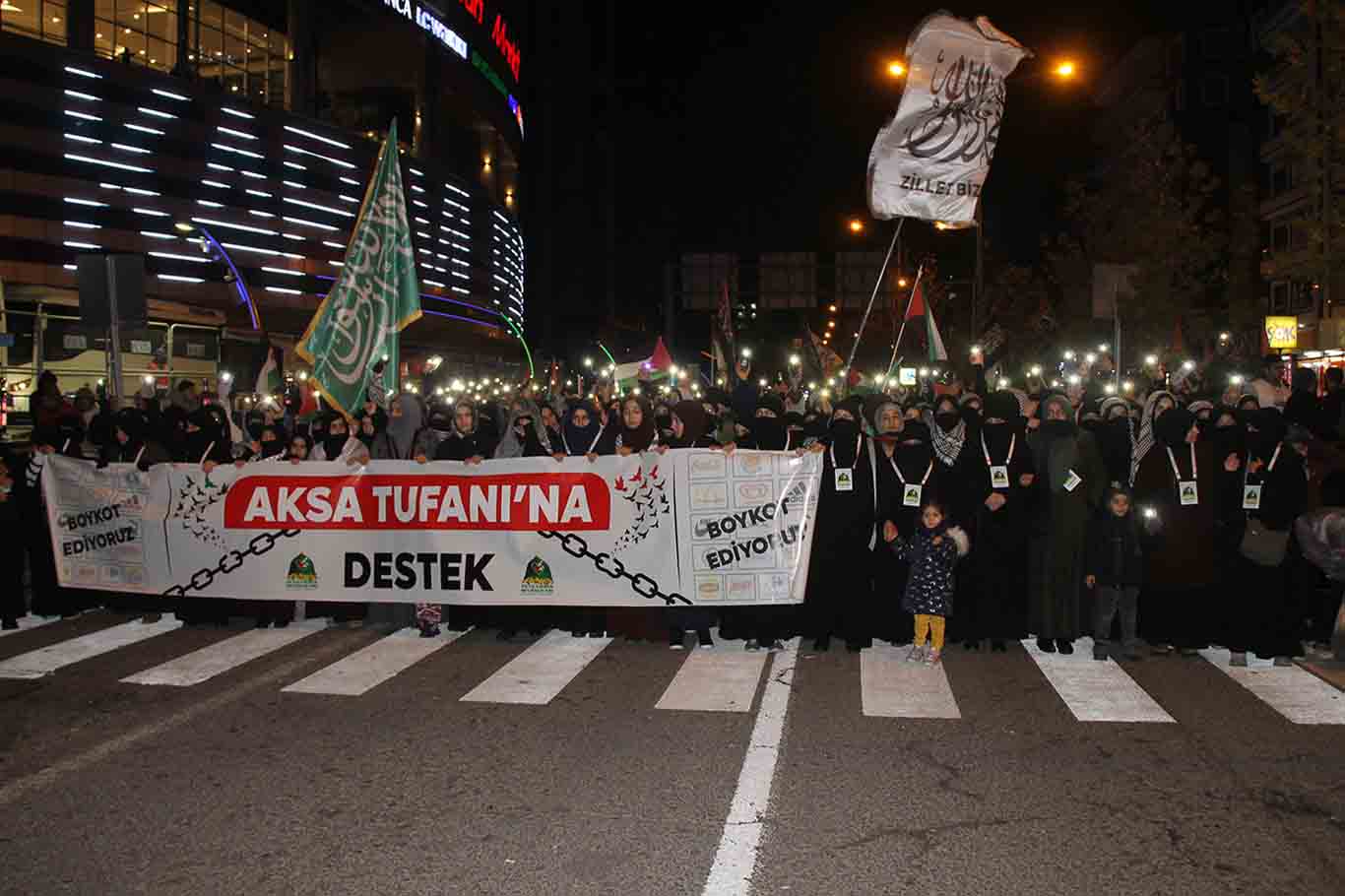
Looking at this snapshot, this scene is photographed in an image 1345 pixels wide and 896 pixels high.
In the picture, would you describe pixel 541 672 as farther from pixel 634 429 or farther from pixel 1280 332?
pixel 1280 332

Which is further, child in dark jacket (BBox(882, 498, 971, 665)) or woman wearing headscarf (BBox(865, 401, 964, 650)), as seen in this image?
woman wearing headscarf (BBox(865, 401, 964, 650))

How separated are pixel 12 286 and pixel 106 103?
830 cm

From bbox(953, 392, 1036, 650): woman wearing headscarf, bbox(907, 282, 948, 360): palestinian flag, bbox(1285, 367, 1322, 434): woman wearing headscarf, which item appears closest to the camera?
bbox(953, 392, 1036, 650): woman wearing headscarf

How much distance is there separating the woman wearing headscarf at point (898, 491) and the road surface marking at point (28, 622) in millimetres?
6663

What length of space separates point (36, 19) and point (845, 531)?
43.1 metres

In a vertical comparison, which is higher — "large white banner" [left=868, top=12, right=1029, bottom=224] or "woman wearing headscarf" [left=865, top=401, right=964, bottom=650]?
"large white banner" [left=868, top=12, right=1029, bottom=224]

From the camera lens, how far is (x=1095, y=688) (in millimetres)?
7137

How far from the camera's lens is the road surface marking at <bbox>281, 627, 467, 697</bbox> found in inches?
287

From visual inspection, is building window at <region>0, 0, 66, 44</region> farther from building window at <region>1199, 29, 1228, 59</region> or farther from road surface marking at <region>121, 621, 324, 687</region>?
building window at <region>1199, 29, 1228, 59</region>

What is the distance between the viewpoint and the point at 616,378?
23.4 meters

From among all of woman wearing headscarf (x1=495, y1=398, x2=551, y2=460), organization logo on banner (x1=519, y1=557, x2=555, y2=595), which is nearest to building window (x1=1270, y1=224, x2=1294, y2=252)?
woman wearing headscarf (x1=495, y1=398, x2=551, y2=460)

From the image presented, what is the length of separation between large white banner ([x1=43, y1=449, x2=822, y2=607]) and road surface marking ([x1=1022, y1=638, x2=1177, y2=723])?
6.03 ft

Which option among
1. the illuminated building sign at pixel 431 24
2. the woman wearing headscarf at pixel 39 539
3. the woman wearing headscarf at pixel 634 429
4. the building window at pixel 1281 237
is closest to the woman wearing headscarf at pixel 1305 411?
the woman wearing headscarf at pixel 634 429

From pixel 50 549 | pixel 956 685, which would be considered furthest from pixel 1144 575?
pixel 50 549
